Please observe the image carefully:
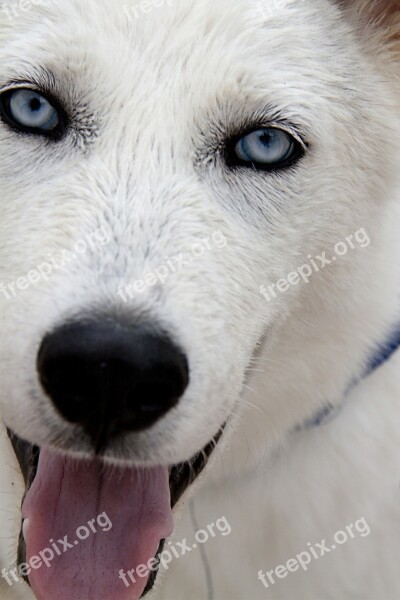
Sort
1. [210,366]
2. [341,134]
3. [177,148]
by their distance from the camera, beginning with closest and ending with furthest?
[210,366], [177,148], [341,134]

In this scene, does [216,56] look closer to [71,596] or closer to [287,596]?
[71,596]

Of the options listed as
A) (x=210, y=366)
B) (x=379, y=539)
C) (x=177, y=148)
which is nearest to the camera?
(x=210, y=366)

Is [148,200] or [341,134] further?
[341,134]

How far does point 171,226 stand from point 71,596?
1037 mm

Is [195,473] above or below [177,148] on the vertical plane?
below

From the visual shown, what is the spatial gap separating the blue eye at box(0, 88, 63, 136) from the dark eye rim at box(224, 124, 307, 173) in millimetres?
455

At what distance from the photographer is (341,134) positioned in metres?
2.17

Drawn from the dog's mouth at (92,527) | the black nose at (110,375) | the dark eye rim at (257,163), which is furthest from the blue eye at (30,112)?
the dog's mouth at (92,527)

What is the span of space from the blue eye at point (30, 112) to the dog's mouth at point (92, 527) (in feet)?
2.84

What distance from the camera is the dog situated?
5.70 feet

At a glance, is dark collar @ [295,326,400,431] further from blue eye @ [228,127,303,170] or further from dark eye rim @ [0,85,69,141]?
dark eye rim @ [0,85,69,141]

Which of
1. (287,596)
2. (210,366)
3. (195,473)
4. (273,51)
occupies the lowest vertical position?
(287,596)

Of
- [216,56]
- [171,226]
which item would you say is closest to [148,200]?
[171,226]

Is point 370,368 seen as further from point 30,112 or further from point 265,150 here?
point 30,112
